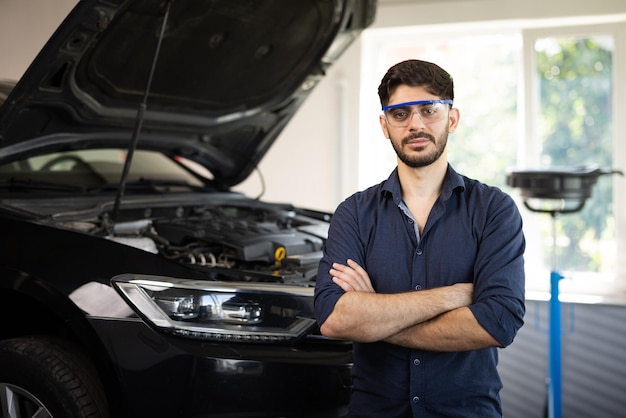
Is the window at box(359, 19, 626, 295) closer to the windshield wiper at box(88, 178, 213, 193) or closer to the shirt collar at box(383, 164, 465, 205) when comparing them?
the windshield wiper at box(88, 178, 213, 193)

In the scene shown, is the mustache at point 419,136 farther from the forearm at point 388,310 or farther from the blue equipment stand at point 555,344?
the blue equipment stand at point 555,344

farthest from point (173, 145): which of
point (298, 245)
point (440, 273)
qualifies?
point (440, 273)

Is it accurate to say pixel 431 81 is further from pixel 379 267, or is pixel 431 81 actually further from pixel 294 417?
pixel 294 417

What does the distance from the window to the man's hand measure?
128 inches

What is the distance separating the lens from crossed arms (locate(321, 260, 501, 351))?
173 centimetres

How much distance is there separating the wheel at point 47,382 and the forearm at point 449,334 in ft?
2.98

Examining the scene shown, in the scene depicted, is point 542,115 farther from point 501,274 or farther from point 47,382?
point 47,382

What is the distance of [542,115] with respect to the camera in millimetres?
5020

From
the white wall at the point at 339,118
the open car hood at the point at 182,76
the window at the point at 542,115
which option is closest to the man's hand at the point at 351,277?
the open car hood at the point at 182,76

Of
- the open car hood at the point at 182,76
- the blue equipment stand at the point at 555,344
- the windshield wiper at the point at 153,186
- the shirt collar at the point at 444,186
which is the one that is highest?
the open car hood at the point at 182,76

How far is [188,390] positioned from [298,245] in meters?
0.83

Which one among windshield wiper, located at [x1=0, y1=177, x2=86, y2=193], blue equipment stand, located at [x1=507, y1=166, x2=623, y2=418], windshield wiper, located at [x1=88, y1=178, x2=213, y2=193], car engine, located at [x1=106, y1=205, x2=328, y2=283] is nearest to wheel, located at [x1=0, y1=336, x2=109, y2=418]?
car engine, located at [x1=106, y1=205, x2=328, y2=283]

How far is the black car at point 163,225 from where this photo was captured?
2.05m

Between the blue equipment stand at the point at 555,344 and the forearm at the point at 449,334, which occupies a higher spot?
the forearm at the point at 449,334
